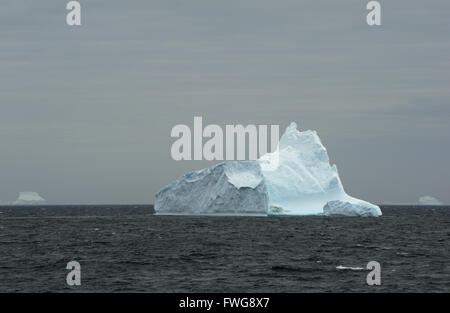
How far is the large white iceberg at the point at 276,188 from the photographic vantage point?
3381 inches

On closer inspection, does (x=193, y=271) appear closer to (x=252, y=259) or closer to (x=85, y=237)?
(x=252, y=259)

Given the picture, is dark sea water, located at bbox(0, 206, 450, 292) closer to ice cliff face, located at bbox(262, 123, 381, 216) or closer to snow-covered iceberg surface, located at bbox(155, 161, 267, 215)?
snow-covered iceberg surface, located at bbox(155, 161, 267, 215)

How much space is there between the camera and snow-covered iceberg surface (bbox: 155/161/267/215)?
85250mm

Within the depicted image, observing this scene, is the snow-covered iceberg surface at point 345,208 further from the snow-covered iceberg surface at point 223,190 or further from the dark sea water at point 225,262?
the dark sea water at point 225,262

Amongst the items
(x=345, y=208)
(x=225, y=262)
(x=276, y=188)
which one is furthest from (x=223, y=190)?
(x=225, y=262)

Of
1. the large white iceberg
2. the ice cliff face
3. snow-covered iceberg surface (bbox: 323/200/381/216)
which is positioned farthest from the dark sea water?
snow-covered iceberg surface (bbox: 323/200/381/216)

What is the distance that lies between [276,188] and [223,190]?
996cm

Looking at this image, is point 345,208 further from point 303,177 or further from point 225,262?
point 225,262

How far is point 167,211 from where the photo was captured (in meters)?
96.0

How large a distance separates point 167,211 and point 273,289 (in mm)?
67780

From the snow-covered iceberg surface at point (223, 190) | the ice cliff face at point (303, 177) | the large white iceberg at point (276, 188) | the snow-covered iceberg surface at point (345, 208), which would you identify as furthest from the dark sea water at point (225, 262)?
the snow-covered iceberg surface at point (345, 208)

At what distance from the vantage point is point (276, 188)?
93.2 meters
